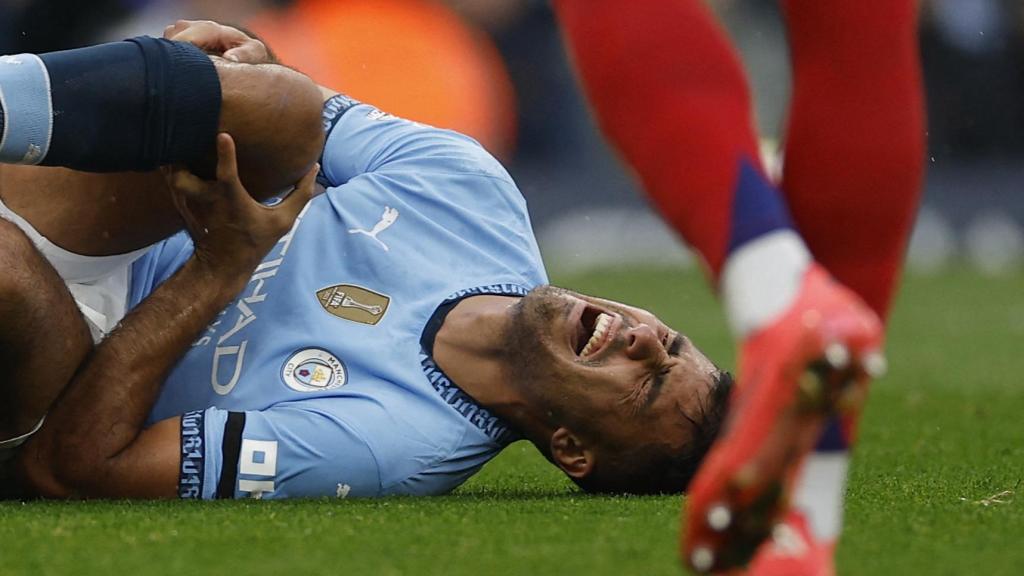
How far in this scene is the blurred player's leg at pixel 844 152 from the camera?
1951 mm

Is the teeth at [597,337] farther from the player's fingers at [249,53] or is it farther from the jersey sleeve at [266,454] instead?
the player's fingers at [249,53]

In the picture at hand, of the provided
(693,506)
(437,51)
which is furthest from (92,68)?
(437,51)

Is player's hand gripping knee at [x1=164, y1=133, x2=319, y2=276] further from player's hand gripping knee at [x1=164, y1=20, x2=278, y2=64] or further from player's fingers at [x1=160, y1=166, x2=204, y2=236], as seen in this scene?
player's hand gripping knee at [x1=164, y1=20, x2=278, y2=64]

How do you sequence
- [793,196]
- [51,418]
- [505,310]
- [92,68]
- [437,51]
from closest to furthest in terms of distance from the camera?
[793,196] → [92,68] → [51,418] → [505,310] → [437,51]

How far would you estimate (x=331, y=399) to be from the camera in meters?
2.90

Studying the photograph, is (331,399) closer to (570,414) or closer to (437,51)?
(570,414)

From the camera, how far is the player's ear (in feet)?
9.65

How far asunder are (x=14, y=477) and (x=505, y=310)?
34.3 inches

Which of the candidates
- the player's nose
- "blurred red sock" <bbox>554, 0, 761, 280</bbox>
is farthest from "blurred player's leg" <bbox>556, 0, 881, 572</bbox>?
the player's nose

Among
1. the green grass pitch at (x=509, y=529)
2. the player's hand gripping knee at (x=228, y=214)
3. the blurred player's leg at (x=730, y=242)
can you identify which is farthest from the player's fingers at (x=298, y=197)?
the blurred player's leg at (x=730, y=242)

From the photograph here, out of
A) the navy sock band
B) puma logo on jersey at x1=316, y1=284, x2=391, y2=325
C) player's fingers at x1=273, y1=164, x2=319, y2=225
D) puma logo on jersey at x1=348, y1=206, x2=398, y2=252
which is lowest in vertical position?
puma logo on jersey at x1=316, y1=284, x2=391, y2=325

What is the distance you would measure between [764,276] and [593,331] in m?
1.12

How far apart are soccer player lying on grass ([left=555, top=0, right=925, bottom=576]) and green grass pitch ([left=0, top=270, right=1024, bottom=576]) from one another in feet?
1.28

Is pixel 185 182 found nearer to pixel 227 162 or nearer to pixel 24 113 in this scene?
pixel 227 162
